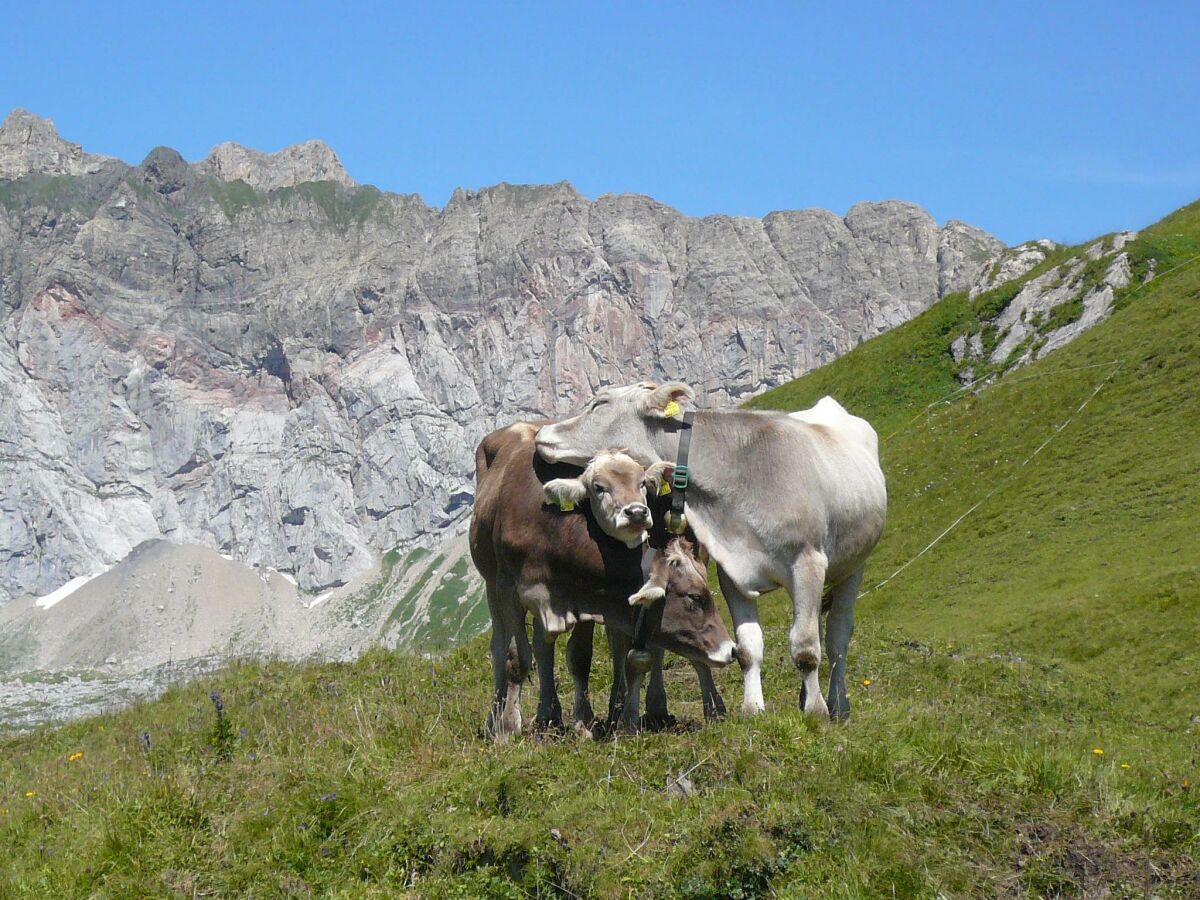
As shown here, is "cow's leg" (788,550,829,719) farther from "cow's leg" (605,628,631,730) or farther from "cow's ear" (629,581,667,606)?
"cow's leg" (605,628,631,730)

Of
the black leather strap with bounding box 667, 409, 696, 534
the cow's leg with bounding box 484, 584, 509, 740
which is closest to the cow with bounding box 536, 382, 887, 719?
the black leather strap with bounding box 667, 409, 696, 534

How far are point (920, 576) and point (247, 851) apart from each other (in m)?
23.7

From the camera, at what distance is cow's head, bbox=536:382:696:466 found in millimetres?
10312

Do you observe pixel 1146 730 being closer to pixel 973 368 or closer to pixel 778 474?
pixel 778 474

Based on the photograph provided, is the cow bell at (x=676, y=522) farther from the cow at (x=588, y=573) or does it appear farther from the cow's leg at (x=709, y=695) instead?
the cow's leg at (x=709, y=695)

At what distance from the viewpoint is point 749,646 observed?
31.3ft

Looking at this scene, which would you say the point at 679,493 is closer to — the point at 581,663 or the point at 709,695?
the point at 581,663

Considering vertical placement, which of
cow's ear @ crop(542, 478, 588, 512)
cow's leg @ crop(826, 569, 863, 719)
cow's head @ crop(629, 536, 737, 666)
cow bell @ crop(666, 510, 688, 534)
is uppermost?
cow's ear @ crop(542, 478, 588, 512)

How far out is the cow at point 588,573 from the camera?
9453 millimetres

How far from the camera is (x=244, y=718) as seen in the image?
38.8ft

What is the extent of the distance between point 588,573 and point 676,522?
35.4 inches

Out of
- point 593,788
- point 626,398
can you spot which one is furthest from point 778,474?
point 593,788

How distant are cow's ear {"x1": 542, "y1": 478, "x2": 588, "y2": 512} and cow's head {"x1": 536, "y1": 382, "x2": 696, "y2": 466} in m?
0.58

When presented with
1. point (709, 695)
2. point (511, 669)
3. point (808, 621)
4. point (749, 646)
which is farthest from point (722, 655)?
point (511, 669)
